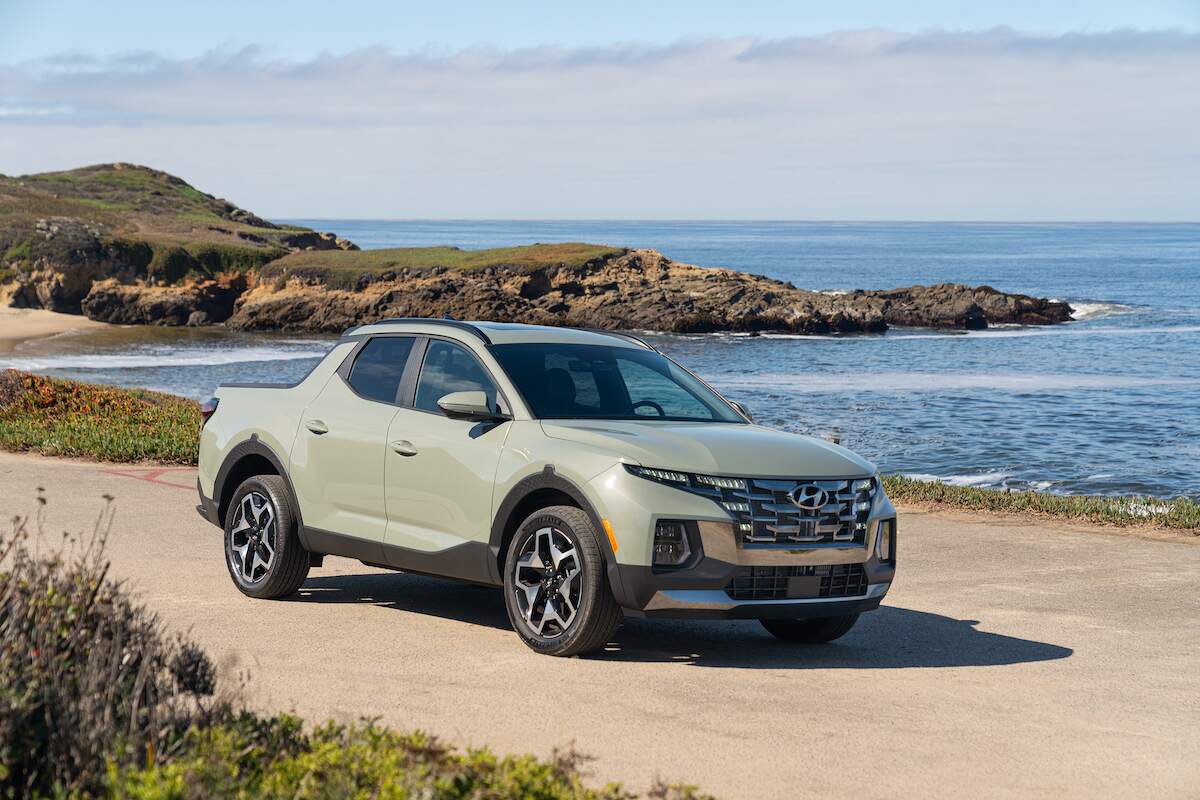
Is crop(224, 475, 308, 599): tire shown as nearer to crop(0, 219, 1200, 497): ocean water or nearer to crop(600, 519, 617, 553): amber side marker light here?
crop(600, 519, 617, 553): amber side marker light

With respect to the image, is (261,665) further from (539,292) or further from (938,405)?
(539,292)

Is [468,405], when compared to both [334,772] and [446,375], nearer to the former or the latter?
[446,375]

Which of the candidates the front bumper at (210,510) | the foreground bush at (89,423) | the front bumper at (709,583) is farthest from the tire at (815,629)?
the foreground bush at (89,423)

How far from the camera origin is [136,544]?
37.0ft

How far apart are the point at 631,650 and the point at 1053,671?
2.33 meters

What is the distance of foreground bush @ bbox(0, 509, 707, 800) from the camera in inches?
168

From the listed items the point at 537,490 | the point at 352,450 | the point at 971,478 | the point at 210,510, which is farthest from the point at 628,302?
the point at 537,490

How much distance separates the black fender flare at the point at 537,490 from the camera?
732 cm

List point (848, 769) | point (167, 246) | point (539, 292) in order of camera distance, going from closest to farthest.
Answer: point (848, 769)
point (539, 292)
point (167, 246)

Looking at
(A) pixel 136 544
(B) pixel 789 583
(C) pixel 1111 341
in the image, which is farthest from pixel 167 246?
(B) pixel 789 583

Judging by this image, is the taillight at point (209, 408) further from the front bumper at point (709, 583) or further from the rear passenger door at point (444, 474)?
the front bumper at point (709, 583)

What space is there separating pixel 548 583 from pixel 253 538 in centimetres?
263

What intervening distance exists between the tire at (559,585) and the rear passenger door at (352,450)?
1.17 meters

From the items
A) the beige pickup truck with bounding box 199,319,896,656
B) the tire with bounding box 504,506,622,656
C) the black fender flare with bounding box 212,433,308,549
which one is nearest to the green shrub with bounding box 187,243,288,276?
the black fender flare with bounding box 212,433,308,549
